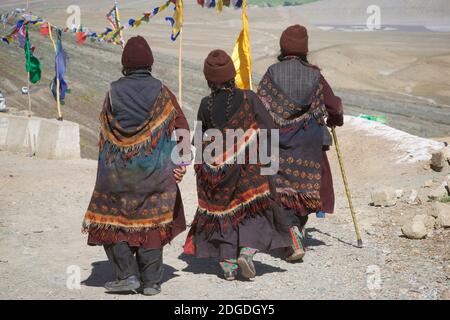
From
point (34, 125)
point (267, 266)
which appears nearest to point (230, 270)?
point (267, 266)

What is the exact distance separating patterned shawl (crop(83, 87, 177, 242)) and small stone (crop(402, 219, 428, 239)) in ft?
7.65

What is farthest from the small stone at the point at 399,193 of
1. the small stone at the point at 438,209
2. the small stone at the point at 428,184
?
the small stone at the point at 438,209

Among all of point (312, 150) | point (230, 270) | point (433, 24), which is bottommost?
point (433, 24)

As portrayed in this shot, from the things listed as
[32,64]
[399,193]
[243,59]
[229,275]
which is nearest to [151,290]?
[229,275]

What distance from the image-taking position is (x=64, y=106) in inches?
744

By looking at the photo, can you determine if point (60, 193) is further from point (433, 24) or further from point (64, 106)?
point (433, 24)

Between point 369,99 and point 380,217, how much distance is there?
675 inches

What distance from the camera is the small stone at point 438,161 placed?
882 cm

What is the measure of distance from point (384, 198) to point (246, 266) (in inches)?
109

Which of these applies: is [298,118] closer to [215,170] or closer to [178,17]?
[215,170]

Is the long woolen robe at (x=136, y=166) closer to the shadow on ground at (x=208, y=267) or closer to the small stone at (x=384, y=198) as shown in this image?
the shadow on ground at (x=208, y=267)

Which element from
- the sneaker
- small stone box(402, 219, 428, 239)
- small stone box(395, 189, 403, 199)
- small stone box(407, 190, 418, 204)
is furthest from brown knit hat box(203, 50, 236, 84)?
small stone box(395, 189, 403, 199)

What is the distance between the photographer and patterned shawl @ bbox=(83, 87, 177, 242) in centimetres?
533

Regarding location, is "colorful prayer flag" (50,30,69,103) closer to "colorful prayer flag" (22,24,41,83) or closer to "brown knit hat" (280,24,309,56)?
"colorful prayer flag" (22,24,41,83)
